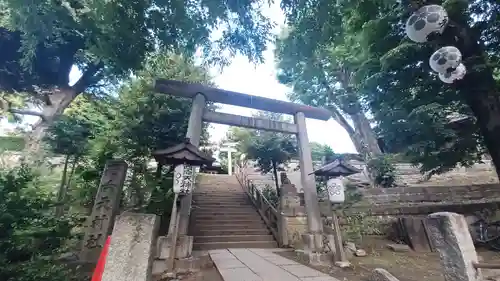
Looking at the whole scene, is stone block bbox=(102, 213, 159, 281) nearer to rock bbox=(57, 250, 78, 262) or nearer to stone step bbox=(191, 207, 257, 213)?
rock bbox=(57, 250, 78, 262)

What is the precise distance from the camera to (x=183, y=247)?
5320 mm

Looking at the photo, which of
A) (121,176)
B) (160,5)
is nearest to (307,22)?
(160,5)

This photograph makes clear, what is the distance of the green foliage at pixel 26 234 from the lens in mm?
3170

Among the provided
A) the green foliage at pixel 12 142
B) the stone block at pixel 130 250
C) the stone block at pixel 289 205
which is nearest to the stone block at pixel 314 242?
the stone block at pixel 289 205

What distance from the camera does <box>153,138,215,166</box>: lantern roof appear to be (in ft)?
16.9

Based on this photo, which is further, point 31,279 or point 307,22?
point 307,22

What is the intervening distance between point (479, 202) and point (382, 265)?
5853 millimetres

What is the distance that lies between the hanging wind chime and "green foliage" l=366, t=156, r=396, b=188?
7.19 meters

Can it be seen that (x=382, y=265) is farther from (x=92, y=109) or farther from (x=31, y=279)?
(x=92, y=109)

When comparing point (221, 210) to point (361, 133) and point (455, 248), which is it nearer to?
point (455, 248)

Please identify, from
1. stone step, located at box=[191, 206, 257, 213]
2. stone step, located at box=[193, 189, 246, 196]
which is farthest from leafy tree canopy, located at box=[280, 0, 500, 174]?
stone step, located at box=[193, 189, 246, 196]

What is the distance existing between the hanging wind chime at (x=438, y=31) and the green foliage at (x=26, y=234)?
22.3 feet

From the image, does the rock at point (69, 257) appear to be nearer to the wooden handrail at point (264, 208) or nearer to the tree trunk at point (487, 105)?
the wooden handrail at point (264, 208)

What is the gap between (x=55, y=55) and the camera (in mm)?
7668
